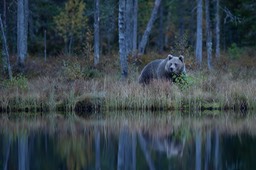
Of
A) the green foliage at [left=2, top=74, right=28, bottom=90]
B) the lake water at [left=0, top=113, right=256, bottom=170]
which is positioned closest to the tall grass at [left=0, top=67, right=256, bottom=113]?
the green foliage at [left=2, top=74, right=28, bottom=90]

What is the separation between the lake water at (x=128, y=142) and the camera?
1078 cm

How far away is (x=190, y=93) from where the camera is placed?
60.4ft

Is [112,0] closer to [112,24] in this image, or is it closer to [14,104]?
[112,24]

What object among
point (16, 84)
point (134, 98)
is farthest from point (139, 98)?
point (16, 84)

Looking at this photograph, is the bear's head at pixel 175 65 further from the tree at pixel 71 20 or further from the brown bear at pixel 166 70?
the tree at pixel 71 20

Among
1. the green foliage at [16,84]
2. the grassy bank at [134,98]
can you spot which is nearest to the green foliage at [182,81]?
the grassy bank at [134,98]

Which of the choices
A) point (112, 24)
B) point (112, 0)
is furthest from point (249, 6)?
point (112, 24)

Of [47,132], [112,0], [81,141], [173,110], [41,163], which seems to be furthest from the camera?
[112,0]

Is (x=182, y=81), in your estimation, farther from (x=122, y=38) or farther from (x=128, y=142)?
(x=128, y=142)

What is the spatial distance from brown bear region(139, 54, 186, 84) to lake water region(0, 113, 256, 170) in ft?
7.65

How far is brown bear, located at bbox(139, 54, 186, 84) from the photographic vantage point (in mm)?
18953

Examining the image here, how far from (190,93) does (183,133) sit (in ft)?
14.7

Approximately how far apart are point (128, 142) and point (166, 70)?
22.6 feet

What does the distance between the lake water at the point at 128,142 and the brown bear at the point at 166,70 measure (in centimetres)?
233
